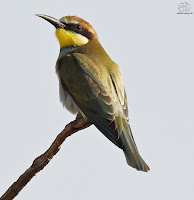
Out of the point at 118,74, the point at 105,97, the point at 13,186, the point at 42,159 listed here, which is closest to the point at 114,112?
the point at 105,97

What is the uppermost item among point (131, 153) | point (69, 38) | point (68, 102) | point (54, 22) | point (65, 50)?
point (54, 22)

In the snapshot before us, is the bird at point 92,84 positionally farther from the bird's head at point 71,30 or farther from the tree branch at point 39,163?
the tree branch at point 39,163

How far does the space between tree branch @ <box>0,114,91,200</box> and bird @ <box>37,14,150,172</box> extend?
36 centimetres

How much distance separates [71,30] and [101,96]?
1.08 m

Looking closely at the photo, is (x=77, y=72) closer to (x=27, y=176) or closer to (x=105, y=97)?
(x=105, y=97)

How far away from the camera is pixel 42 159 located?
3980 mm

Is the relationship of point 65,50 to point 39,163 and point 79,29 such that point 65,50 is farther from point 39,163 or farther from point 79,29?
point 39,163

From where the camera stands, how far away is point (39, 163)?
13.0 feet

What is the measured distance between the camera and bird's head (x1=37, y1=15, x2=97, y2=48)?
17.3 ft

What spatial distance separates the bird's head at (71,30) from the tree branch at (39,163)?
4.34 ft

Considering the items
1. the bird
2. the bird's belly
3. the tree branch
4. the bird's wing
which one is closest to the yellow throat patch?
the bird

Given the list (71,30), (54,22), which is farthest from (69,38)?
(54,22)

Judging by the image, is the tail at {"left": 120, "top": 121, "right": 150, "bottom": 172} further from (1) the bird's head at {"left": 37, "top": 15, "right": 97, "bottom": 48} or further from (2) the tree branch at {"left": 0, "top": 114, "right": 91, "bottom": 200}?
(1) the bird's head at {"left": 37, "top": 15, "right": 97, "bottom": 48}

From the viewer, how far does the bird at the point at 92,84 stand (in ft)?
14.3
